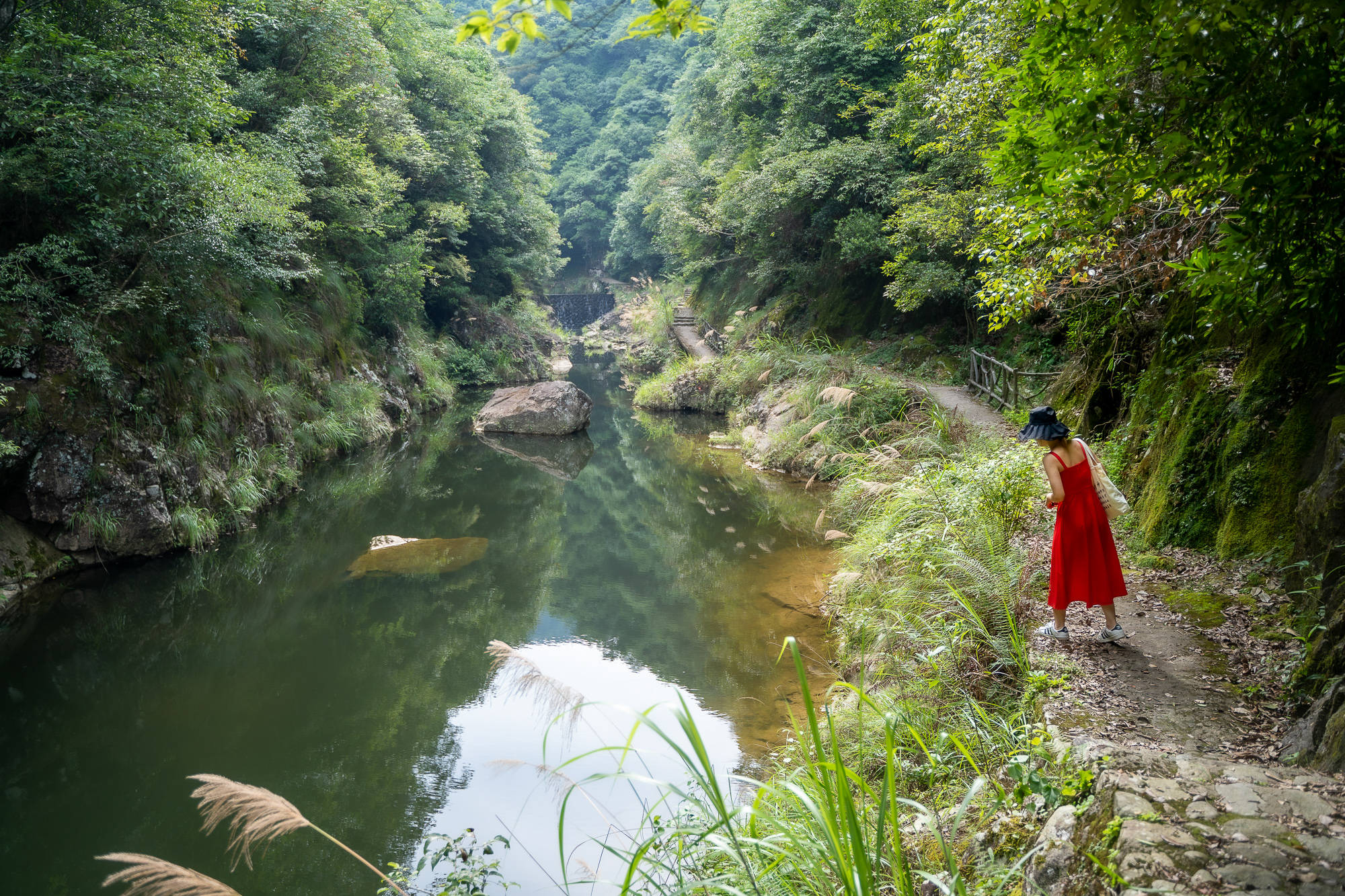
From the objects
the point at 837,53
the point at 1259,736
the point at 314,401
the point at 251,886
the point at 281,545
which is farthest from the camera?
the point at 837,53

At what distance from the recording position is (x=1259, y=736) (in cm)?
335

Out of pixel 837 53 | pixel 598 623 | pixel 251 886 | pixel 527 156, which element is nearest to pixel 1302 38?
pixel 251 886

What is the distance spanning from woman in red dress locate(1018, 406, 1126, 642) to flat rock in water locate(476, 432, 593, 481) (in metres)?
11.0

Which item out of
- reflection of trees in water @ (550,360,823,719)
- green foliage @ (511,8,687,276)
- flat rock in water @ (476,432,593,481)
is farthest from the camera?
green foliage @ (511,8,687,276)

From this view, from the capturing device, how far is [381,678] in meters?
6.98

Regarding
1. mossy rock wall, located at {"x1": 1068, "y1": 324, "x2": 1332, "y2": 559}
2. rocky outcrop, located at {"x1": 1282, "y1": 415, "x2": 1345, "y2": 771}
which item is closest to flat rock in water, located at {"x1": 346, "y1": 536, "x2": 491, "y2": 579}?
mossy rock wall, located at {"x1": 1068, "y1": 324, "x2": 1332, "y2": 559}

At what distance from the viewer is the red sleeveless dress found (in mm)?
4312

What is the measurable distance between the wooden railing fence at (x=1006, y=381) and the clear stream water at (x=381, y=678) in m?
3.30

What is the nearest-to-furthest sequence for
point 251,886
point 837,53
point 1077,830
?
point 1077,830 < point 251,886 < point 837,53

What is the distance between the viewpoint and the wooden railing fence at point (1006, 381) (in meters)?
11.0

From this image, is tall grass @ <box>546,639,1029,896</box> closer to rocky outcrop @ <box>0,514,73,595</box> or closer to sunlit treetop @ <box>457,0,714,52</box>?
sunlit treetop @ <box>457,0,714,52</box>

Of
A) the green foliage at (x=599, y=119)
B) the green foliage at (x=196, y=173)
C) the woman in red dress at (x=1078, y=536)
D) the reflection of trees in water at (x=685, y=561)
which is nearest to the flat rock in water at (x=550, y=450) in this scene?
the reflection of trees in water at (x=685, y=561)

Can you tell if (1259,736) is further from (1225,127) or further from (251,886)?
(251,886)

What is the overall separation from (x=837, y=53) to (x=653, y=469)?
33.7 ft
